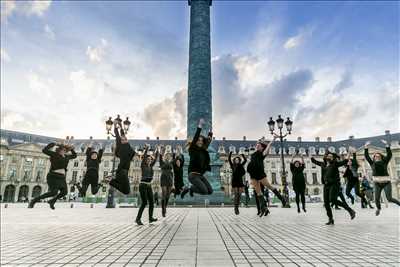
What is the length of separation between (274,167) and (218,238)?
70.2 meters

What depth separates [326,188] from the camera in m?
8.54

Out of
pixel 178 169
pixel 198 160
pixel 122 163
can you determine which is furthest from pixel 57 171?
pixel 178 169

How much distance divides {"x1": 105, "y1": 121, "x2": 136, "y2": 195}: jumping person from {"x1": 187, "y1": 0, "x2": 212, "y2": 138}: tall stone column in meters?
21.7

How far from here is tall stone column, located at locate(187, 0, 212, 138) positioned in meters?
28.5

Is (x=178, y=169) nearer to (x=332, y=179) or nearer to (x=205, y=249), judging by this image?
(x=205, y=249)

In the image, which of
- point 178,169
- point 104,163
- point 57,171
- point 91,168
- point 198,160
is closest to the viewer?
point 57,171

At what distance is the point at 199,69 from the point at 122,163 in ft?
82.7

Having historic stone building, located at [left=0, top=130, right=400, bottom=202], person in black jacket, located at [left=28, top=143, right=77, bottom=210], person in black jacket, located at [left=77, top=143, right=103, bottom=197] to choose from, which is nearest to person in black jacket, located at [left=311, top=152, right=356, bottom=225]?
person in black jacket, located at [left=77, top=143, right=103, bottom=197]

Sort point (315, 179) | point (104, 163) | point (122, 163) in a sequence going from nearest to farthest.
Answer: point (122, 163)
point (104, 163)
point (315, 179)

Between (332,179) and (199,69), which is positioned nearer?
(332,179)

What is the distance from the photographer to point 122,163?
5703 mm

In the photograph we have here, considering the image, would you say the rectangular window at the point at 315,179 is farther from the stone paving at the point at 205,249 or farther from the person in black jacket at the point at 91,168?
the person in black jacket at the point at 91,168

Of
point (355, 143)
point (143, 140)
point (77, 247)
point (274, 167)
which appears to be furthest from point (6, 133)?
point (355, 143)

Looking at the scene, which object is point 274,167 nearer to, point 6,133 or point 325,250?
point 325,250
